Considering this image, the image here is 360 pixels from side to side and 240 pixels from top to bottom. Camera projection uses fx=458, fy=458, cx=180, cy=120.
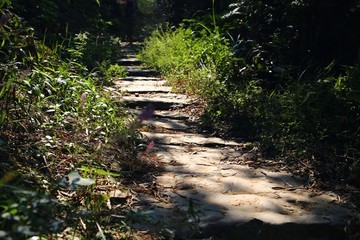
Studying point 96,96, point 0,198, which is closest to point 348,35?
point 96,96

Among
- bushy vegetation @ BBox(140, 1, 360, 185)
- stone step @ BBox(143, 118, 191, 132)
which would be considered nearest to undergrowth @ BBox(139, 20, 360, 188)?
bushy vegetation @ BBox(140, 1, 360, 185)

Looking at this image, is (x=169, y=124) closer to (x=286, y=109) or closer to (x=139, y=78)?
(x=286, y=109)

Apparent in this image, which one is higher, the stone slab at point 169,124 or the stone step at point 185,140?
the stone step at point 185,140

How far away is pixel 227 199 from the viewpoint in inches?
108

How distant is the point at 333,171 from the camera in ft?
10.7

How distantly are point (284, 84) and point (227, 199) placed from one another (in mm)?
A: 2910

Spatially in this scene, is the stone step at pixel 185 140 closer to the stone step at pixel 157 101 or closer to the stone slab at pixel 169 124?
the stone slab at pixel 169 124

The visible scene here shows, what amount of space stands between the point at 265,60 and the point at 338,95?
1.93 metres

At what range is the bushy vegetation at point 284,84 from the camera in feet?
11.5

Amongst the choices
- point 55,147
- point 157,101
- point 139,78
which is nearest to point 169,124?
point 157,101

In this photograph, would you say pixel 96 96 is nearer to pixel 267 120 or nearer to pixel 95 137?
pixel 95 137

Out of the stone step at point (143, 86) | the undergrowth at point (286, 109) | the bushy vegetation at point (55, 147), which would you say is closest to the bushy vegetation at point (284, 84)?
the undergrowth at point (286, 109)

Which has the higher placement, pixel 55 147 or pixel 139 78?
pixel 55 147

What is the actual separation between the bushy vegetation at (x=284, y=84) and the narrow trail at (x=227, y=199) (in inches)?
12.0
